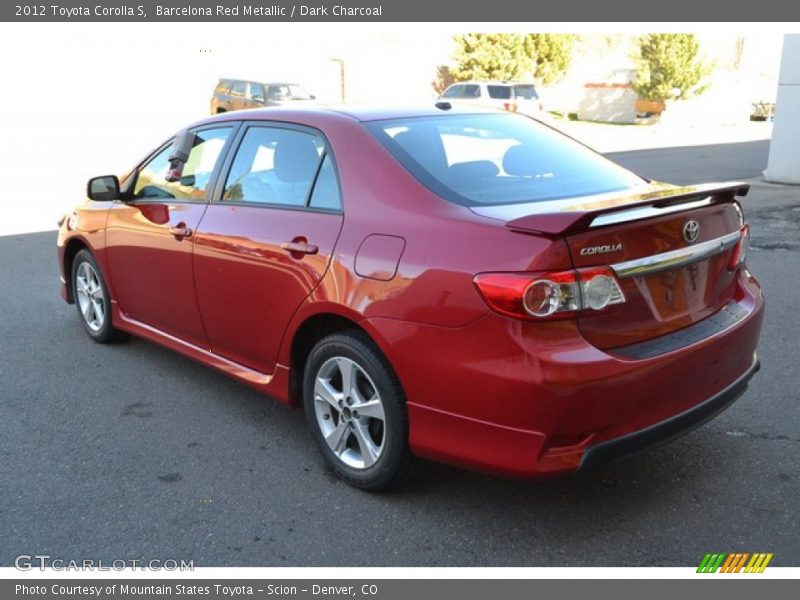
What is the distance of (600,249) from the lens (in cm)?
284

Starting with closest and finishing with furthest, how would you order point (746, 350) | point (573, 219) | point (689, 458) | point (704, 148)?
1. point (573, 219)
2. point (746, 350)
3. point (689, 458)
4. point (704, 148)

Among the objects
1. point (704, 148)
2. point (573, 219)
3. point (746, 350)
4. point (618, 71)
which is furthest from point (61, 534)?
point (618, 71)

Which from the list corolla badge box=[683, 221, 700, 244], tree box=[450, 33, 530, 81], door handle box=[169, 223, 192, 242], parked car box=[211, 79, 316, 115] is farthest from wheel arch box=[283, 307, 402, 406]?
tree box=[450, 33, 530, 81]

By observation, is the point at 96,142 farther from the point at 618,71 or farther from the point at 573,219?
the point at 618,71

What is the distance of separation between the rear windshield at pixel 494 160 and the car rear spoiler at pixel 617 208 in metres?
0.25

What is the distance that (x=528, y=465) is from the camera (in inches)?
113

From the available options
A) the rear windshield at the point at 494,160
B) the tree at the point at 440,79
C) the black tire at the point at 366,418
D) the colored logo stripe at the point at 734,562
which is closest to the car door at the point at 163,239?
the black tire at the point at 366,418

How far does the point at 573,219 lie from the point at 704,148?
2087 cm

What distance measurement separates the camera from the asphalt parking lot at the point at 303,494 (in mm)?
3080

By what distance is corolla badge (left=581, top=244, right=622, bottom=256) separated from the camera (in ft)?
9.24

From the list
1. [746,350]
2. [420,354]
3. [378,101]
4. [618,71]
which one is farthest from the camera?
[618,71]

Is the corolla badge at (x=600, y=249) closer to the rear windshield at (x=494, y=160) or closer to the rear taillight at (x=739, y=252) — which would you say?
the rear windshield at (x=494, y=160)

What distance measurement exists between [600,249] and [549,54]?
37.7 m

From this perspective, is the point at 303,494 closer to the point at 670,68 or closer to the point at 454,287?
the point at 454,287
